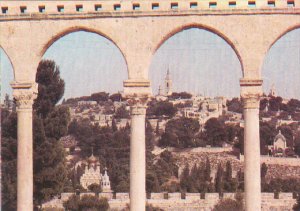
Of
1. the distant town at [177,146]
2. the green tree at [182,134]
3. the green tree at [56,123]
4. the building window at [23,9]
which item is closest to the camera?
the building window at [23,9]

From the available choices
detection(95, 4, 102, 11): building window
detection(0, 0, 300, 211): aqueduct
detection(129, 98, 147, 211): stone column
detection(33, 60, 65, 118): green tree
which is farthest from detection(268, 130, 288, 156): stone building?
detection(95, 4, 102, 11): building window

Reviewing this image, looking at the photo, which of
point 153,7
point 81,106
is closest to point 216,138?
point 81,106

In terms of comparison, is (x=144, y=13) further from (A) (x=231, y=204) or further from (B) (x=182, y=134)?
(B) (x=182, y=134)

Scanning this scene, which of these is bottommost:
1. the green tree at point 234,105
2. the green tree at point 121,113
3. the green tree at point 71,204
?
the green tree at point 71,204

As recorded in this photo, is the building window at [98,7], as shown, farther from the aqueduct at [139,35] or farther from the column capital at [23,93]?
the column capital at [23,93]

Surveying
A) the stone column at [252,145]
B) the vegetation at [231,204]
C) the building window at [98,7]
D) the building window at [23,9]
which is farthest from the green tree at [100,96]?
the stone column at [252,145]

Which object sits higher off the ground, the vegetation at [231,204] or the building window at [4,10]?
the building window at [4,10]
